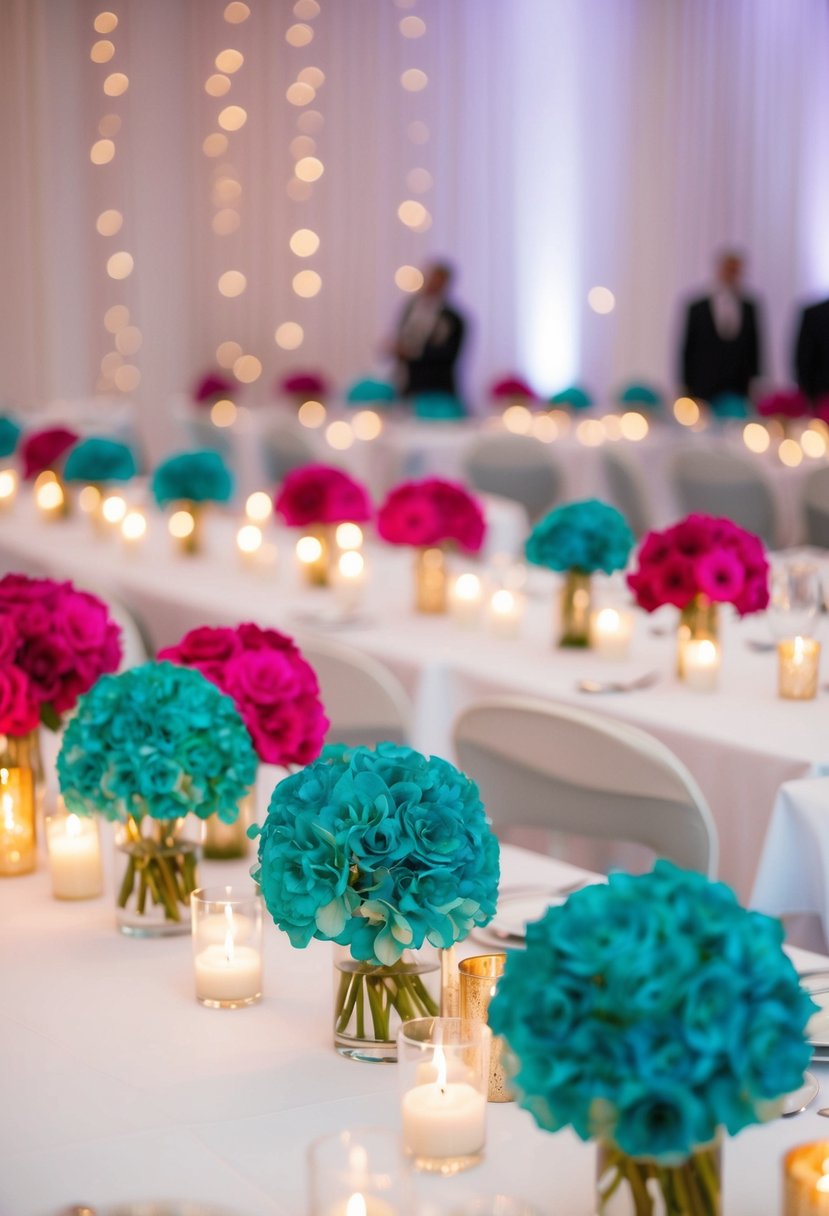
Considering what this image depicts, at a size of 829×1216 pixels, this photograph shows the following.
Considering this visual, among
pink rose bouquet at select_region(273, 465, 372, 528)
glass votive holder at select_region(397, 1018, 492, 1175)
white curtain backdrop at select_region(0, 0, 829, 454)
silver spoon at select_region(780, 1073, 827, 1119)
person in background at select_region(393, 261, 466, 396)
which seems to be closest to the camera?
glass votive holder at select_region(397, 1018, 492, 1175)

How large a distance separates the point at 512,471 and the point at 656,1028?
6552mm

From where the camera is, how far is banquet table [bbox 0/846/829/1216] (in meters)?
1.32

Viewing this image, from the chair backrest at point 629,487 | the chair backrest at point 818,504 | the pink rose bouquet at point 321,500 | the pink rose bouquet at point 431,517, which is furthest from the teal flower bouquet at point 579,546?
the chair backrest at point 629,487

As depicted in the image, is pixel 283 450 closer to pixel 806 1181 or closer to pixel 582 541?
pixel 582 541

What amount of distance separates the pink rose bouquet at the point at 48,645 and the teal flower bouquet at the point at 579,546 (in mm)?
1427

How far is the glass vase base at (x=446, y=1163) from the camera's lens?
4.33 ft

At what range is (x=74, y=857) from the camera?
6.64 ft

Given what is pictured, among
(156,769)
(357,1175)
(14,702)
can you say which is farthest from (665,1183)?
Result: (14,702)

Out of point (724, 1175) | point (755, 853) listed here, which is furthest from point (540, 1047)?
point (755, 853)

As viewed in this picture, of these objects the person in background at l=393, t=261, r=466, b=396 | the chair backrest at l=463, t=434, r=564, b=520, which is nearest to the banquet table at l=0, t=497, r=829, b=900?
the chair backrest at l=463, t=434, r=564, b=520

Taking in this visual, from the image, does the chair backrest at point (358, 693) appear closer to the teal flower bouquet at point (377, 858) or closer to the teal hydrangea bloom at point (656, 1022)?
the teal flower bouquet at point (377, 858)

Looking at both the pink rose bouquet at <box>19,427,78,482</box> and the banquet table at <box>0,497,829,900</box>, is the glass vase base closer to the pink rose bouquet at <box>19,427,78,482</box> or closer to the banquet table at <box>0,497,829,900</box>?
the banquet table at <box>0,497,829,900</box>

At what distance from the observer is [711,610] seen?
3299 mm

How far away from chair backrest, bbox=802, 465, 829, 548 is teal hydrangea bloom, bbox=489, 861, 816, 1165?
5.13 m
